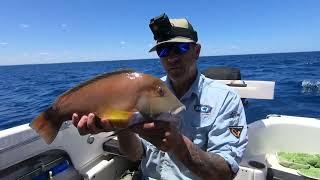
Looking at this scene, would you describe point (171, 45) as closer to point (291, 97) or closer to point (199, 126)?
point (199, 126)

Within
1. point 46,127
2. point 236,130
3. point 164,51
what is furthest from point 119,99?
point 236,130

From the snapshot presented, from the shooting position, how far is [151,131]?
1826 millimetres

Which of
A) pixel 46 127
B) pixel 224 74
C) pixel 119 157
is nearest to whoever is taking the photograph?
pixel 46 127

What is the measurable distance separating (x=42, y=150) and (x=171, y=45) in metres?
1.79

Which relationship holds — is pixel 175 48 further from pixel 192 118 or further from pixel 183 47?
pixel 192 118

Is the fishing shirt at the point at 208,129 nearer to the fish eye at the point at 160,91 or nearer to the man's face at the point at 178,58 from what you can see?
the man's face at the point at 178,58

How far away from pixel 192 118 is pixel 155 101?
102 centimetres

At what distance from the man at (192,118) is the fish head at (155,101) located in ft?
2.02

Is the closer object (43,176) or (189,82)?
(189,82)

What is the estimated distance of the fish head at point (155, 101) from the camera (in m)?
1.81

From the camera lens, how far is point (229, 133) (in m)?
2.62

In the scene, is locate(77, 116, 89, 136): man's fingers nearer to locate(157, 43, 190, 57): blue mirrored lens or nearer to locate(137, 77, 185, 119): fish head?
locate(137, 77, 185, 119): fish head

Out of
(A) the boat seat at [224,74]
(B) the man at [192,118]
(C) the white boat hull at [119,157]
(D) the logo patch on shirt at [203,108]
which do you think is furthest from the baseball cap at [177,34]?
(A) the boat seat at [224,74]

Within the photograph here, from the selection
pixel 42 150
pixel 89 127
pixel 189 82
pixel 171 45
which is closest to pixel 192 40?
pixel 171 45
